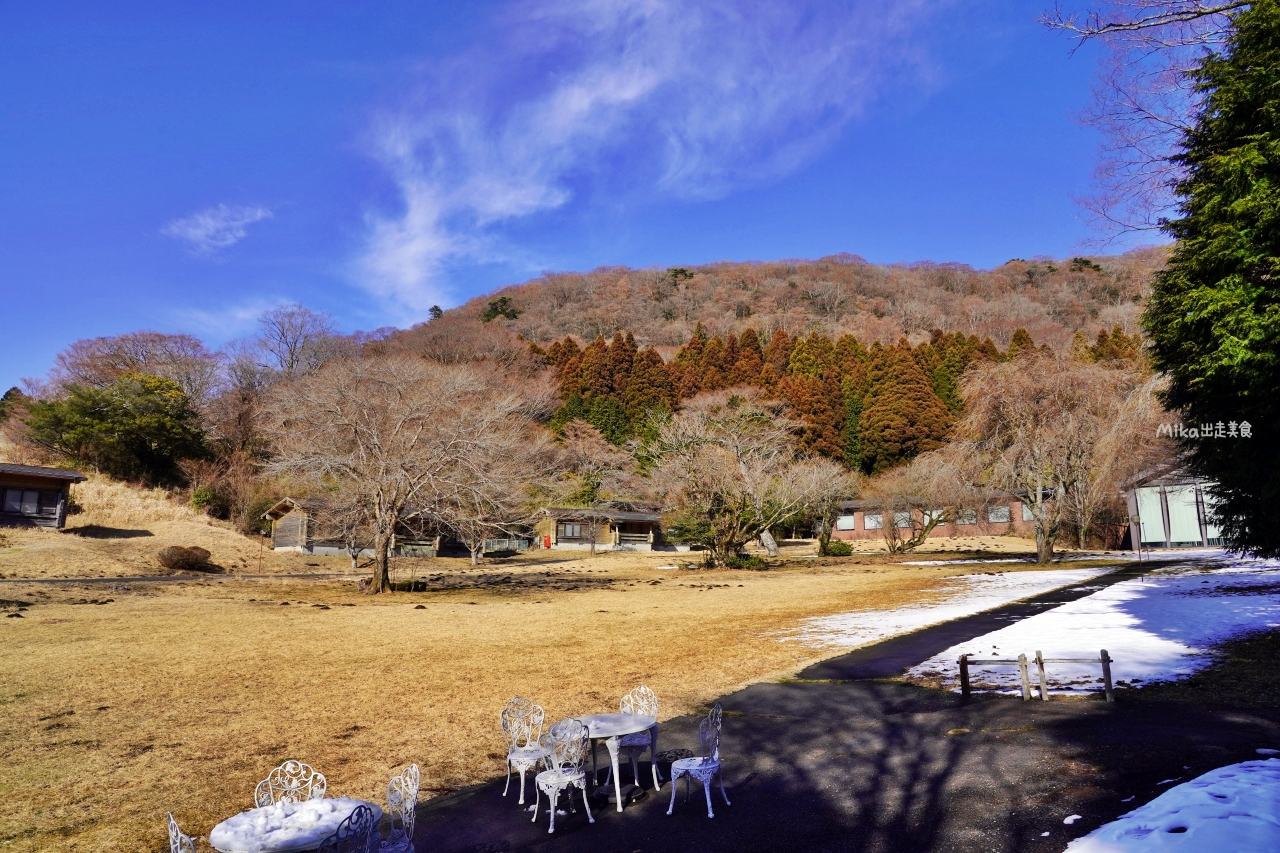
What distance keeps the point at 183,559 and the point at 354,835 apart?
30.9 meters

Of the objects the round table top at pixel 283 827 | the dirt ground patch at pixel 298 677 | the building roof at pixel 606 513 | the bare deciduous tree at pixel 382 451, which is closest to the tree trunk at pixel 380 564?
the bare deciduous tree at pixel 382 451

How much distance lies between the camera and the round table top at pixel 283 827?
150 inches

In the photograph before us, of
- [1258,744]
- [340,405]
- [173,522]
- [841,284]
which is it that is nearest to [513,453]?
[340,405]

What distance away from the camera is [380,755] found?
277 inches

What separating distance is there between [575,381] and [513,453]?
95.8ft

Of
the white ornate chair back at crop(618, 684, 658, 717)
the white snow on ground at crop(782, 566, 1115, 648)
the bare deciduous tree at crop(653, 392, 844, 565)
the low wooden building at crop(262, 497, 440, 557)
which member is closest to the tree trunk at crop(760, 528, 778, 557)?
the bare deciduous tree at crop(653, 392, 844, 565)

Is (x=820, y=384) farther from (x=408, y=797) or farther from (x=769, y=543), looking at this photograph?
(x=408, y=797)

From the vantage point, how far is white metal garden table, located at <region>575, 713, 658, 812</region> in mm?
5699

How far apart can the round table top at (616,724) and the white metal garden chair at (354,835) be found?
2182 mm

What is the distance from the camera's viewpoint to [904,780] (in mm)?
5812

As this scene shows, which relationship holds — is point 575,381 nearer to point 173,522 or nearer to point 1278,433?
point 173,522

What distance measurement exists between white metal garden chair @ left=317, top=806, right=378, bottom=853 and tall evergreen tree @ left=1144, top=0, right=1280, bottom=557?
941 centimetres

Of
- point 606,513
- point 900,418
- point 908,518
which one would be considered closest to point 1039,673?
point 908,518

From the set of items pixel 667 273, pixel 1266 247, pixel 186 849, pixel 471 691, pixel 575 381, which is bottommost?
pixel 471 691
